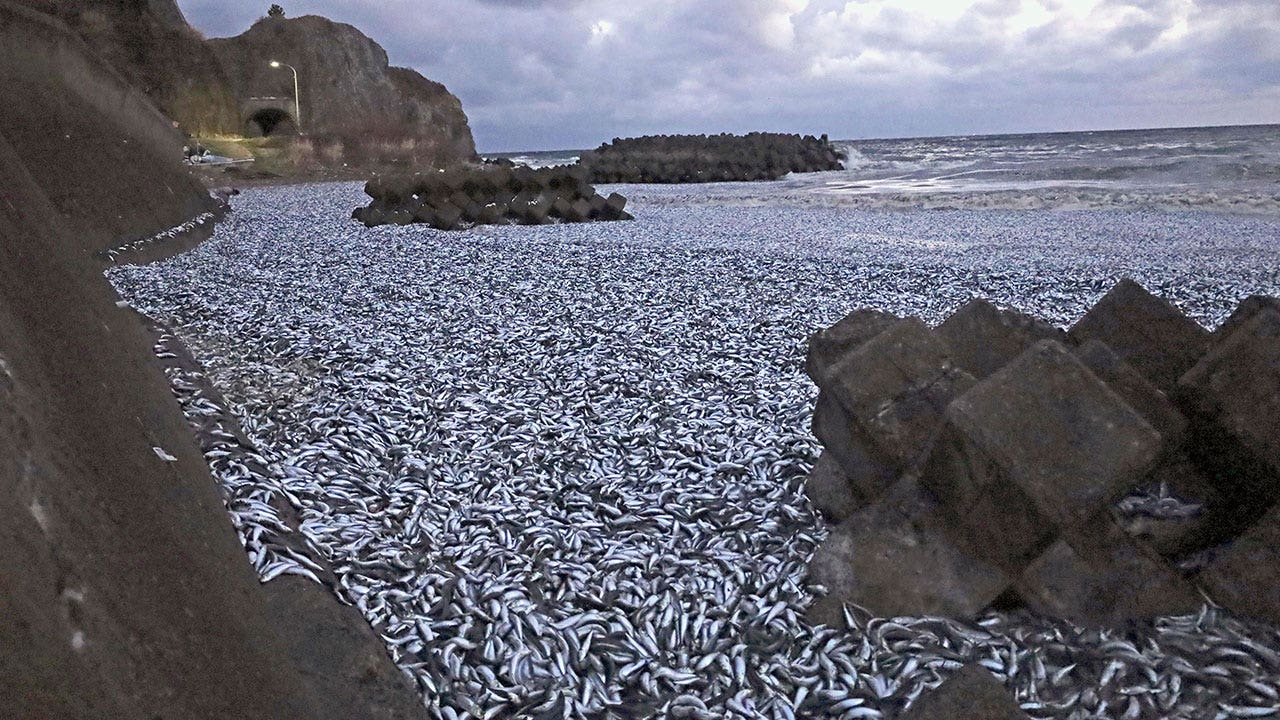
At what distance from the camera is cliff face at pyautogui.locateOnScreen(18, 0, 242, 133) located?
4012 cm

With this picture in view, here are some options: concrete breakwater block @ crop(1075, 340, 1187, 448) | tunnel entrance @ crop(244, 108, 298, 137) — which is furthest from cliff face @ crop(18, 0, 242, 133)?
concrete breakwater block @ crop(1075, 340, 1187, 448)

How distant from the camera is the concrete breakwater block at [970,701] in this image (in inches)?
74.2

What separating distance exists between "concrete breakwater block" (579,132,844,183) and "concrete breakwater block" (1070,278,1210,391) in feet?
118

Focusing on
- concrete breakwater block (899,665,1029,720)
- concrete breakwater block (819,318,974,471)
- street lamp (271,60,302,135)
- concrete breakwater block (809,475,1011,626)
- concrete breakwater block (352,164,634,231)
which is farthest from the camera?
street lamp (271,60,302,135)

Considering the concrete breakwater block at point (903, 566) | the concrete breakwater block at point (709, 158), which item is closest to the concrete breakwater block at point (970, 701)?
the concrete breakwater block at point (903, 566)

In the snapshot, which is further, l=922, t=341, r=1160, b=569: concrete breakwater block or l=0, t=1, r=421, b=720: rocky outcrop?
l=922, t=341, r=1160, b=569: concrete breakwater block

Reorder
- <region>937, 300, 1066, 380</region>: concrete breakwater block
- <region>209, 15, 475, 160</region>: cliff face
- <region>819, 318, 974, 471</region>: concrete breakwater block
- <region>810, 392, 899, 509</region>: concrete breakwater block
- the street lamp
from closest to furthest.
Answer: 1. <region>819, 318, 974, 471</region>: concrete breakwater block
2. <region>810, 392, 899, 509</region>: concrete breakwater block
3. <region>937, 300, 1066, 380</region>: concrete breakwater block
4. <region>209, 15, 475, 160</region>: cliff face
5. the street lamp

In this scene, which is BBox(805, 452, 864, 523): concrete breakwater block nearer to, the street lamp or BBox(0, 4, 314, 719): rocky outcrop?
BBox(0, 4, 314, 719): rocky outcrop

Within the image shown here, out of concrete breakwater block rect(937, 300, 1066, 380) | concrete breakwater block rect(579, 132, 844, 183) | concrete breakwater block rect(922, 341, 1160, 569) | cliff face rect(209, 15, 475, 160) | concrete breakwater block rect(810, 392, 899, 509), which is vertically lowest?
concrete breakwater block rect(810, 392, 899, 509)

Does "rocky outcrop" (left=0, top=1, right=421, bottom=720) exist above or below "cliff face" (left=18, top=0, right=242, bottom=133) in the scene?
below

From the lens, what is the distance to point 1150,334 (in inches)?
119

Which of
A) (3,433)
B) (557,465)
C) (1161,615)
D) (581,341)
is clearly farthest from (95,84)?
(1161,615)

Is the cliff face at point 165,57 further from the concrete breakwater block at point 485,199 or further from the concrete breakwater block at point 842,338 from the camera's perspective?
the concrete breakwater block at point 842,338

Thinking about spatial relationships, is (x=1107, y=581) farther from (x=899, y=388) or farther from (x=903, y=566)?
(x=899, y=388)
